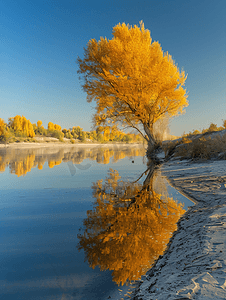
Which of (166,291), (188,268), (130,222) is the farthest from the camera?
(130,222)

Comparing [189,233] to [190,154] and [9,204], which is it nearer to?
[9,204]

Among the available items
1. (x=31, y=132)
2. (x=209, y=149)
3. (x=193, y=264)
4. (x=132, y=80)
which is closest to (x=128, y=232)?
(x=193, y=264)

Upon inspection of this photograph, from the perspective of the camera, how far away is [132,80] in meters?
9.19

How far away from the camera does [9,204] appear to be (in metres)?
3.27

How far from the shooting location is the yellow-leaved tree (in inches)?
360

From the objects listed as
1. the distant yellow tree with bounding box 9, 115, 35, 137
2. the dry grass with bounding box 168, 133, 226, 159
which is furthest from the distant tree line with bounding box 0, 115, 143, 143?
the dry grass with bounding box 168, 133, 226, 159

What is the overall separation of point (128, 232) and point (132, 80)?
837 centimetres

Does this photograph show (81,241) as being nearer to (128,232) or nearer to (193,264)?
(128,232)

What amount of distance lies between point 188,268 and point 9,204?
9.98 ft

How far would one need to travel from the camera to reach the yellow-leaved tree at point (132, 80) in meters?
9.15

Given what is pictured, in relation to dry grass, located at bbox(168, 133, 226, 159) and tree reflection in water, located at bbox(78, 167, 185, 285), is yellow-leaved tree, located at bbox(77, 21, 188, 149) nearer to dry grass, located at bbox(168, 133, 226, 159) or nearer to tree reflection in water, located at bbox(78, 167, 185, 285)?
dry grass, located at bbox(168, 133, 226, 159)

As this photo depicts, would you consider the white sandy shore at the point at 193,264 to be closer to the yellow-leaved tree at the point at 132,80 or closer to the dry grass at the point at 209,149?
the dry grass at the point at 209,149

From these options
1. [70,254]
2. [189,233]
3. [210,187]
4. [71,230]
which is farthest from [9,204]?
[210,187]

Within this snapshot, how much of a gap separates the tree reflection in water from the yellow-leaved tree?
7.17 meters
